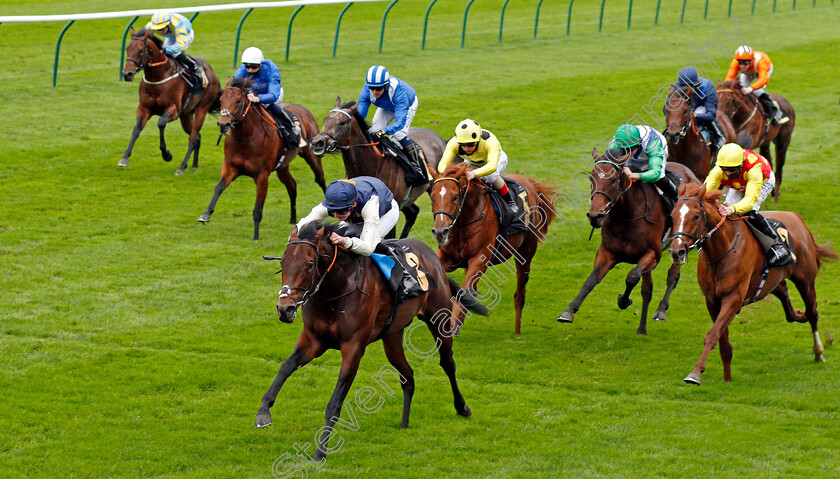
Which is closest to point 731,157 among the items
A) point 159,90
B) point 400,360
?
point 400,360

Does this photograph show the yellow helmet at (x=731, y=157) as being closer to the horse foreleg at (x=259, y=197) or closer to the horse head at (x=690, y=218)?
the horse head at (x=690, y=218)

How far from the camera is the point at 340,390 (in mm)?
7457

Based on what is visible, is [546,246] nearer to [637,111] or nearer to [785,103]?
[785,103]

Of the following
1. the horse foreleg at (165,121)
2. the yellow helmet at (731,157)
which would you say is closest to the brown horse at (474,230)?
the yellow helmet at (731,157)

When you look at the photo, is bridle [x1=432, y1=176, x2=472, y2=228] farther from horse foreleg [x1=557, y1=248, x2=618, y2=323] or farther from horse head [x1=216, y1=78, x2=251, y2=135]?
horse head [x1=216, y1=78, x2=251, y2=135]

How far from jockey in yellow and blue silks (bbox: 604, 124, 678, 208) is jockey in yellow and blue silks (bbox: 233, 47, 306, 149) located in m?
5.36

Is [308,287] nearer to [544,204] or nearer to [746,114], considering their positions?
[544,204]

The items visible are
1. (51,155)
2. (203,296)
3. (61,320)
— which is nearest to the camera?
(61,320)

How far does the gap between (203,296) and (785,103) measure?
1164cm

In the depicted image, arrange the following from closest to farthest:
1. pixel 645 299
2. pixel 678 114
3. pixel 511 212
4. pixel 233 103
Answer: pixel 511 212
pixel 645 299
pixel 233 103
pixel 678 114

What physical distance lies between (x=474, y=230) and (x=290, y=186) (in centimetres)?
516

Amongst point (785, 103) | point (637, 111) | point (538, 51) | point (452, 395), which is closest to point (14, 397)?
point (452, 395)

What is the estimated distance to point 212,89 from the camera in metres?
17.4

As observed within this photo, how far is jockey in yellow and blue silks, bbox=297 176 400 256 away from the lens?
7391 mm
